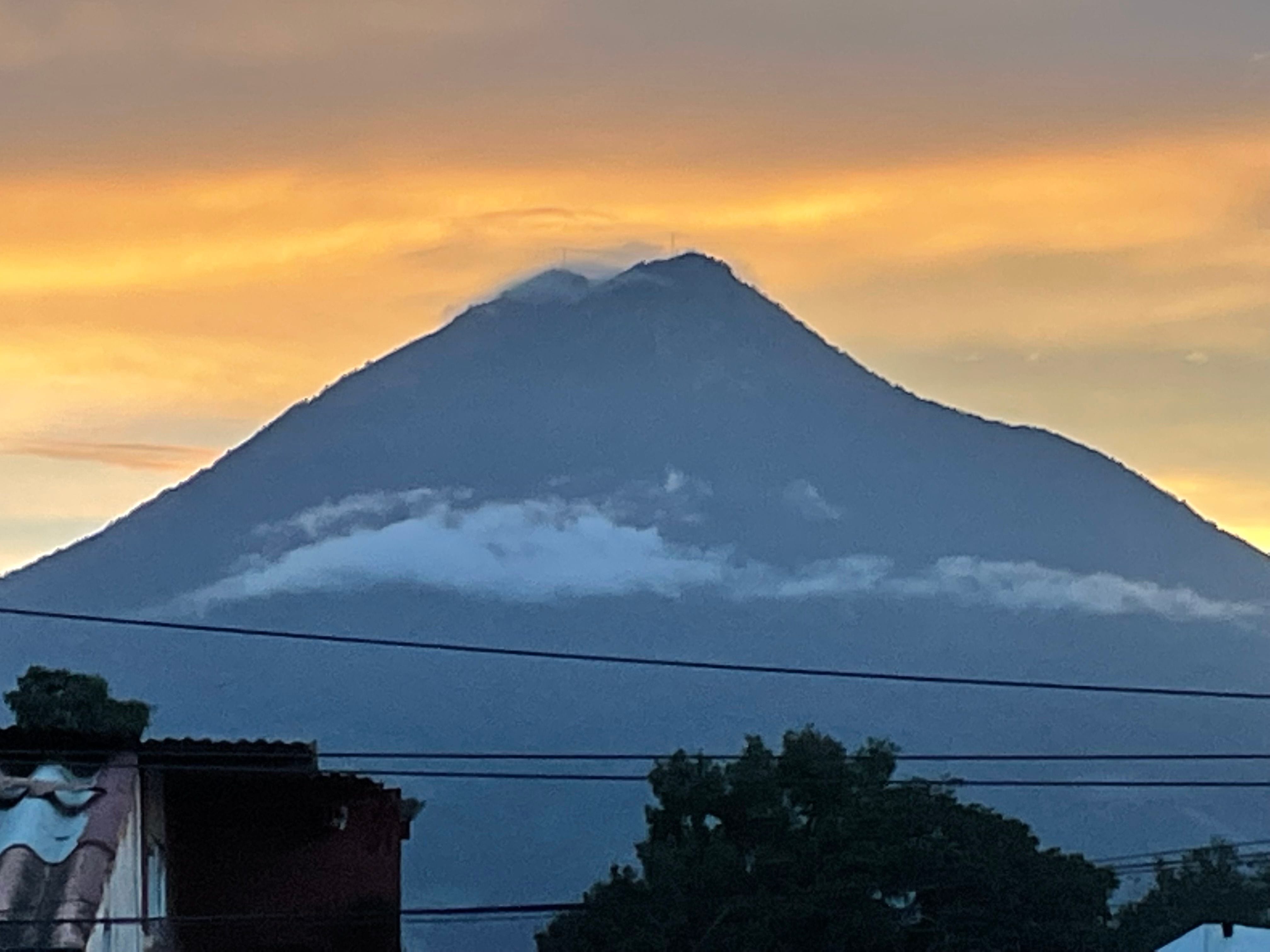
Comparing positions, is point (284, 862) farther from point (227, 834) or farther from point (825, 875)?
point (825, 875)

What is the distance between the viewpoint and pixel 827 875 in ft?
161

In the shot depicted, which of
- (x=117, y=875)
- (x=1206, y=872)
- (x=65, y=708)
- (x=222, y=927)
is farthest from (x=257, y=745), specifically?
(x=1206, y=872)

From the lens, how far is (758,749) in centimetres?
5478

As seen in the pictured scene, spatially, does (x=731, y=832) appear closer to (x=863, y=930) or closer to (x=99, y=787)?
(x=863, y=930)

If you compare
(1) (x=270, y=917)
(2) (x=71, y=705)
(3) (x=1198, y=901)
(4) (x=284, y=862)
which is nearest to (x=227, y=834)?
(4) (x=284, y=862)

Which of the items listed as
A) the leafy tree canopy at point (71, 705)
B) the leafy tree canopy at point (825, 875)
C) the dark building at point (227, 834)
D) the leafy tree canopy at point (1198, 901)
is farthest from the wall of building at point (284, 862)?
the leafy tree canopy at point (1198, 901)

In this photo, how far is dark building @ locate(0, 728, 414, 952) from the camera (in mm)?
19109

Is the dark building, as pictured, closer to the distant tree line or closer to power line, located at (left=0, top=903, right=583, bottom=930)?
power line, located at (left=0, top=903, right=583, bottom=930)

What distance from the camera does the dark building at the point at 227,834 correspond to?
19.1 metres

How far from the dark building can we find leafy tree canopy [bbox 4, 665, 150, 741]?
48.3 feet

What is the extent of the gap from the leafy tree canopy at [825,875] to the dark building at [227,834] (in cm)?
2341

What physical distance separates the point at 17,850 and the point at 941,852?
34.7 meters

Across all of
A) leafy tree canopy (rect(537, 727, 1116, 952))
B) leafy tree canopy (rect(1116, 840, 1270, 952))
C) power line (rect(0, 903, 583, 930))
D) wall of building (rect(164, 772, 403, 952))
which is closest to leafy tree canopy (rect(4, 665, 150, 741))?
leafy tree canopy (rect(537, 727, 1116, 952))

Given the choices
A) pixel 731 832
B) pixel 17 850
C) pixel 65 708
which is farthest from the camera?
pixel 731 832
